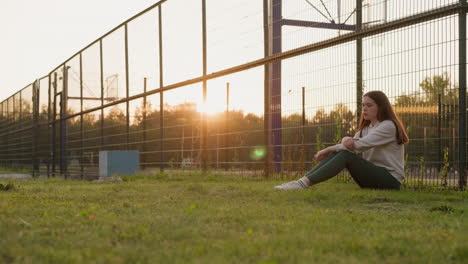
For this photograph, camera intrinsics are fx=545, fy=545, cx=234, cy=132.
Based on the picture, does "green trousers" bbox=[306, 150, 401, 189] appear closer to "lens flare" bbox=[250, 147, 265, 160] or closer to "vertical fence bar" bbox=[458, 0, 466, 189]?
"vertical fence bar" bbox=[458, 0, 466, 189]

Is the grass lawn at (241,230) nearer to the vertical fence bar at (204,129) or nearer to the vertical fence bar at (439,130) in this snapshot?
the vertical fence bar at (439,130)

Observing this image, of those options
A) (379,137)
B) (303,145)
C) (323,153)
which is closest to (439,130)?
(379,137)

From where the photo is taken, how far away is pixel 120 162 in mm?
9703

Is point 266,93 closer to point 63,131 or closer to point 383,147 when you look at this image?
point 383,147

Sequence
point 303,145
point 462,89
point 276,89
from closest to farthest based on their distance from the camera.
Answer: point 462,89 < point 303,145 < point 276,89

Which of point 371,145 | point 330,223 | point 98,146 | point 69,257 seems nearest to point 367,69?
point 371,145

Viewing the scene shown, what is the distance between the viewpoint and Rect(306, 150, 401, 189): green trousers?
494 cm

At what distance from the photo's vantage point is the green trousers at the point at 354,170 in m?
4.94

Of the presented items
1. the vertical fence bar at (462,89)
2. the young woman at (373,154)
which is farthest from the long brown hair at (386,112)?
the vertical fence bar at (462,89)

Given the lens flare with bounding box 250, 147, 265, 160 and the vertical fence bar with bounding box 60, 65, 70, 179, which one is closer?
the lens flare with bounding box 250, 147, 265, 160

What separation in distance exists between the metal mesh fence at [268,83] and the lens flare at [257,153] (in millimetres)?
18

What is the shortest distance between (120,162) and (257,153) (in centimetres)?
334

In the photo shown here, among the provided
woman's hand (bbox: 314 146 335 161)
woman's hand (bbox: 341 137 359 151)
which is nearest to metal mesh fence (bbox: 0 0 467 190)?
woman's hand (bbox: 341 137 359 151)

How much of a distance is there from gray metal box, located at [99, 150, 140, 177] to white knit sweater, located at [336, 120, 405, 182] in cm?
552
